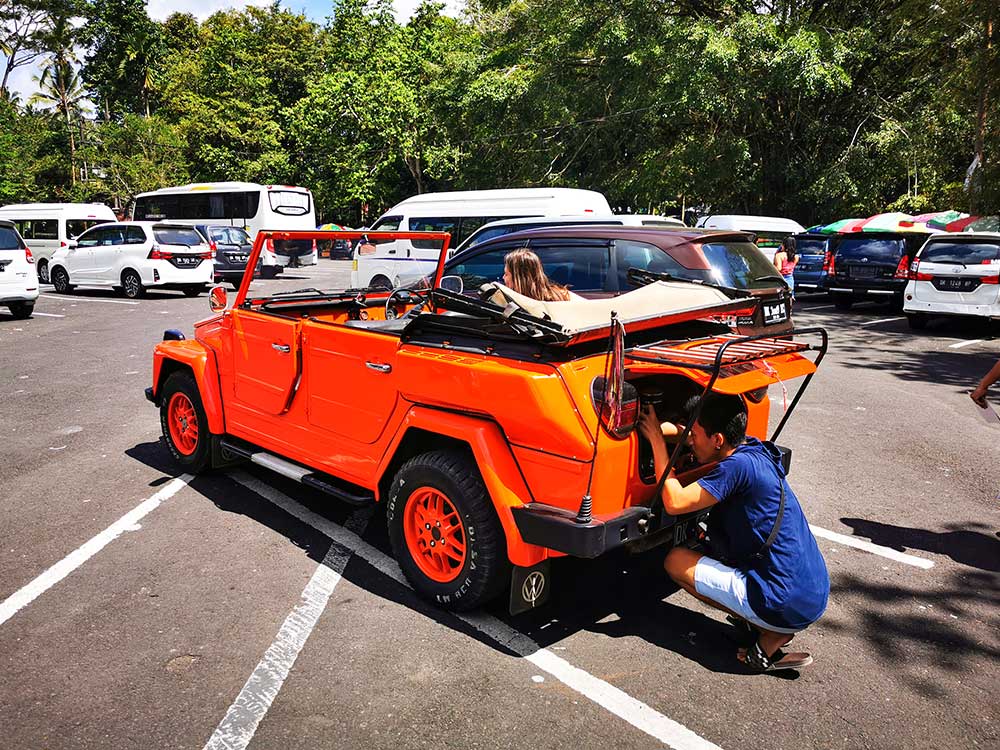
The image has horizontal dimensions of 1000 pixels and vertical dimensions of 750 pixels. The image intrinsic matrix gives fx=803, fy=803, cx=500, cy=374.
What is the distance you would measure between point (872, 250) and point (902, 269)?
757mm

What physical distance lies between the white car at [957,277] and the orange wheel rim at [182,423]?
1217cm

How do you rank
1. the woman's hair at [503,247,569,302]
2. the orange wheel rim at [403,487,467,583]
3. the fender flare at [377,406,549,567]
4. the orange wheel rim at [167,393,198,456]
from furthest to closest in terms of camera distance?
the orange wheel rim at [167,393,198,456]
the woman's hair at [503,247,569,302]
the orange wheel rim at [403,487,467,583]
the fender flare at [377,406,549,567]

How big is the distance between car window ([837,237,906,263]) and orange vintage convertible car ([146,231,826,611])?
1420 centimetres

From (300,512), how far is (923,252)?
40.2 ft

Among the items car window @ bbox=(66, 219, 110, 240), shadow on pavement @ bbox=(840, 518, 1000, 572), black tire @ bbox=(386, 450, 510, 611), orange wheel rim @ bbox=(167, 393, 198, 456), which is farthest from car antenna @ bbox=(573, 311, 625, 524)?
car window @ bbox=(66, 219, 110, 240)

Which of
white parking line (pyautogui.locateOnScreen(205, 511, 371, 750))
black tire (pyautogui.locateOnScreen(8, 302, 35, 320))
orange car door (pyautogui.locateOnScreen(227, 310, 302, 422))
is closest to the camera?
white parking line (pyautogui.locateOnScreen(205, 511, 371, 750))

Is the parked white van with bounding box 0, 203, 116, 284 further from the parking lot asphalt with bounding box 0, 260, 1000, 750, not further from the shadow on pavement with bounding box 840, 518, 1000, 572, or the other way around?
the shadow on pavement with bounding box 840, 518, 1000, 572

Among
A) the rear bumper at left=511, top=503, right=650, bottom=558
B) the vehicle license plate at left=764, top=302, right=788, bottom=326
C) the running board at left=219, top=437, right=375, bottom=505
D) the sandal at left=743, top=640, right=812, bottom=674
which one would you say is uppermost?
the vehicle license plate at left=764, top=302, right=788, bottom=326

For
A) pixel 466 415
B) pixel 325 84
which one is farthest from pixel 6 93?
pixel 466 415

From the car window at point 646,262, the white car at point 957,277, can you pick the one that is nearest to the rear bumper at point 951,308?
the white car at point 957,277

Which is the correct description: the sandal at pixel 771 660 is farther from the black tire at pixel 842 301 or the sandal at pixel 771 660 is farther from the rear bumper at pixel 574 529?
the black tire at pixel 842 301

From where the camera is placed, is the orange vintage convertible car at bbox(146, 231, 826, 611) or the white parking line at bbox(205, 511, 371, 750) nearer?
the white parking line at bbox(205, 511, 371, 750)

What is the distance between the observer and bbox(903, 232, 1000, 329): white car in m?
12.8

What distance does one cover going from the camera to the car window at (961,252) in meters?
12.9
